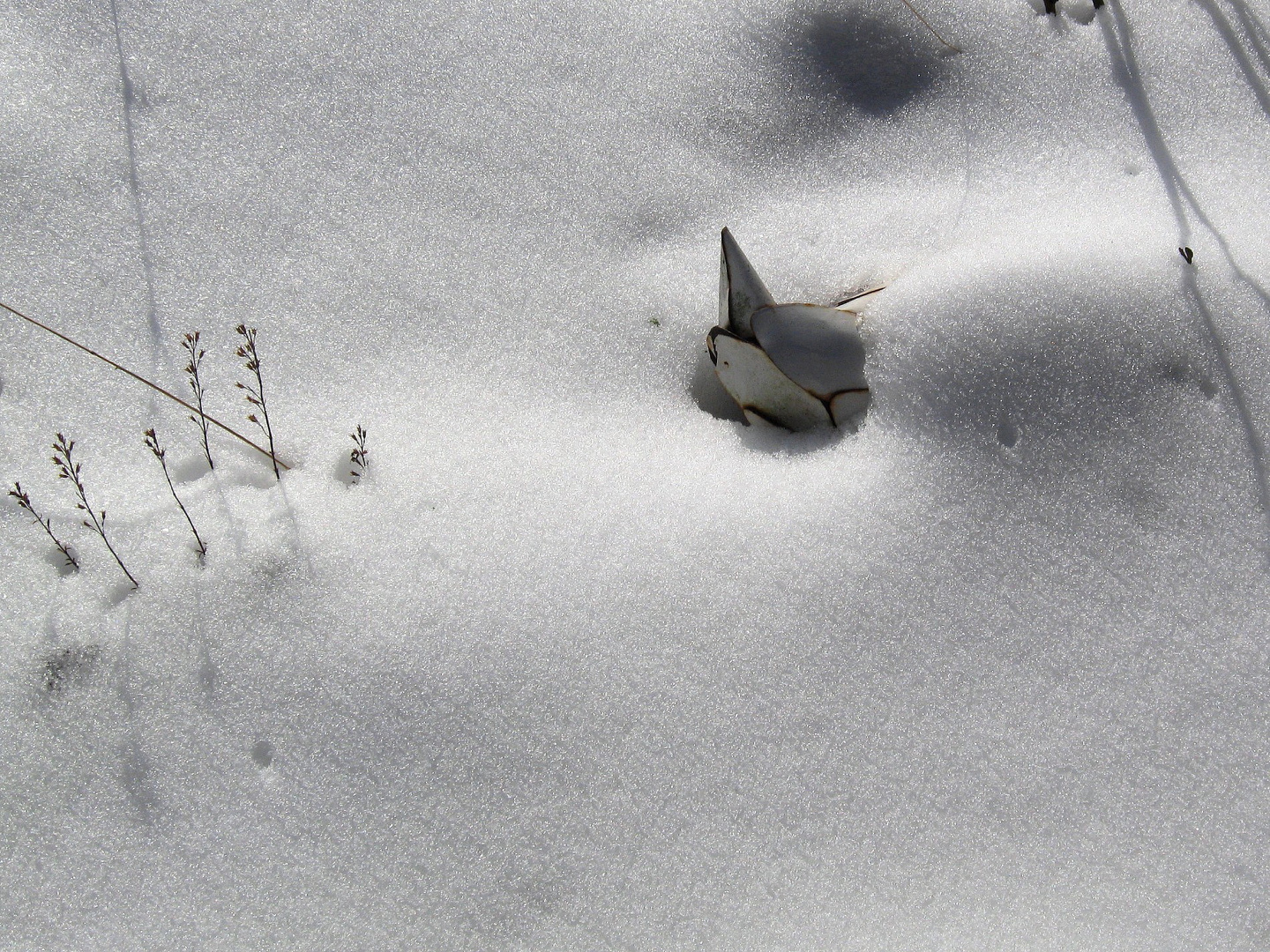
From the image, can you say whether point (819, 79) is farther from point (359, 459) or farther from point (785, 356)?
point (359, 459)

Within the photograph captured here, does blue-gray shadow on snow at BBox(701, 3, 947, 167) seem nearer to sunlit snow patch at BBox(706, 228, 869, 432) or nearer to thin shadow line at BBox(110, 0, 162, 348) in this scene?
sunlit snow patch at BBox(706, 228, 869, 432)

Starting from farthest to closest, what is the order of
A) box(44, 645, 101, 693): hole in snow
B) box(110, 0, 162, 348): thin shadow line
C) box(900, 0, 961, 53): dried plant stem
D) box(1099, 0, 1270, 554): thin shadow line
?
box(900, 0, 961, 53): dried plant stem, box(110, 0, 162, 348): thin shadow line, box(1099, 0, 1270, 554): thin shadow line, box(44, 645, 101, 693): hole in snow

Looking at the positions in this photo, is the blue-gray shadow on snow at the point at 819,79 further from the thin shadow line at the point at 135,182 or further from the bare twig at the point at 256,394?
the thin shadow line at the point at 135,182

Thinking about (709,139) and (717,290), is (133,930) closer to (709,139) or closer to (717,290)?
(717,290)

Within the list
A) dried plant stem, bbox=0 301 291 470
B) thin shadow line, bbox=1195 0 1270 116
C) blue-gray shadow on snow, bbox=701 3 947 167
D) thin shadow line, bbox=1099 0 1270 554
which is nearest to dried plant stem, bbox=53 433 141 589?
dried plant stem, bbox=0 301 291 470

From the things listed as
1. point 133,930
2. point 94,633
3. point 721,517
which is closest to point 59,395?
point 94,633

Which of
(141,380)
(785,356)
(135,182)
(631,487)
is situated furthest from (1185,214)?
(135,182)

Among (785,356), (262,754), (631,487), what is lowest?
(262,754)
